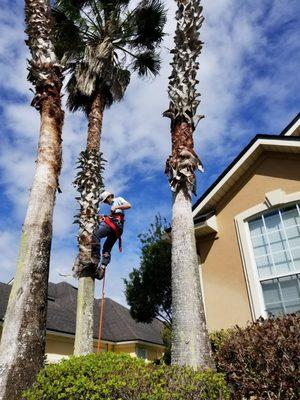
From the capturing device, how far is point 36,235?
6.07 metres

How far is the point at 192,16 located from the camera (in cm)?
845

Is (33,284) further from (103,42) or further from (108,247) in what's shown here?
(103,42)

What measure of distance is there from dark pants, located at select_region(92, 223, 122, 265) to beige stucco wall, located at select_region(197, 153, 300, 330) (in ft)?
11.1

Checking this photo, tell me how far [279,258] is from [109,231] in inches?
181

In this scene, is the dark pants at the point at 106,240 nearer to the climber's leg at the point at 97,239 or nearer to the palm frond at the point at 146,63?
the climber's leg at the point at 97,239

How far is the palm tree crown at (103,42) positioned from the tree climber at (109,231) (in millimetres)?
4169

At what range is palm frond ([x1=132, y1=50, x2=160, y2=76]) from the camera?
524 inches

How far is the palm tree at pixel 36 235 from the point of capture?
5031 millimetres

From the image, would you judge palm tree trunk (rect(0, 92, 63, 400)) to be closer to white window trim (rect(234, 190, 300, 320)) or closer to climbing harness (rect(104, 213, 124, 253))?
climbing harness (rect(104, 213, 124, 253))

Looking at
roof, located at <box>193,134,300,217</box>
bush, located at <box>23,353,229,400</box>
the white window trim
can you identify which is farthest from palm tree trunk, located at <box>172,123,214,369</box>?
roof, located at <box>193,134,300,217</box>

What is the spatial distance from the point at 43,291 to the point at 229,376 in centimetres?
323

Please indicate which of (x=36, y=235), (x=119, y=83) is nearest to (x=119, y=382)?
(x=36, y=235)

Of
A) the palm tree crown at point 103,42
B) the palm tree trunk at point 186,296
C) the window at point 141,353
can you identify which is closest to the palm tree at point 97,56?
the palm tree crown at point 103,42

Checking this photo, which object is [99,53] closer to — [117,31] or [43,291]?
[117,31]
